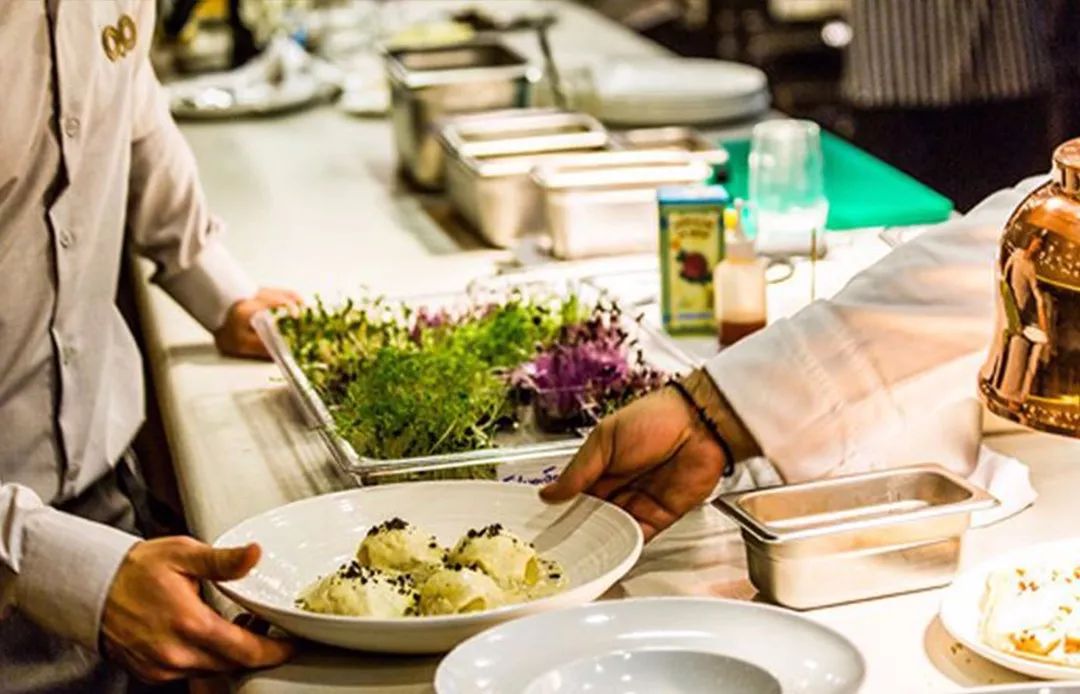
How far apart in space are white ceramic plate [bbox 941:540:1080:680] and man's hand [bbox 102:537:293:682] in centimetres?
52

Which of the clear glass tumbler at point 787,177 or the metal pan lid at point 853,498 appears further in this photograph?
the clear glass tumbler at point 787,177

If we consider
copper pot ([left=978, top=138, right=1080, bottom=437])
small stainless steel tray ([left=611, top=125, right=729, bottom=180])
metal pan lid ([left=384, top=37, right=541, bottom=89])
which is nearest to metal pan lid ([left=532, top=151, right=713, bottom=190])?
small stainless steel tray ([left=611, top=125, right=729, bottom=180])

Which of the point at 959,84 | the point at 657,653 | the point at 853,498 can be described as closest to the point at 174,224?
the point at 853,498

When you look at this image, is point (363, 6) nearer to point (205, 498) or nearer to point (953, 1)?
point (953, 1)

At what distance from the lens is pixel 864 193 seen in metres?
2.97

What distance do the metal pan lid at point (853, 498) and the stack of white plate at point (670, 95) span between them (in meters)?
1.95

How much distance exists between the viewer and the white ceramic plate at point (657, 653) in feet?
4.54

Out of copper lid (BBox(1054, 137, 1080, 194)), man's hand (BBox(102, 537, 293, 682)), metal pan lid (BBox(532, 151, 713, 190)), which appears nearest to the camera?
copper lid (BBox(1054, 137, 1080, 194))

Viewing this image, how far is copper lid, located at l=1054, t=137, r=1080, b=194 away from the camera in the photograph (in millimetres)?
1064

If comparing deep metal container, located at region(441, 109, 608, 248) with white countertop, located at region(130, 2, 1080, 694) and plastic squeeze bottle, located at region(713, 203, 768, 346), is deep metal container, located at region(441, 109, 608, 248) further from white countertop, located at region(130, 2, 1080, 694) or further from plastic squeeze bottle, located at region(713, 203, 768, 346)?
plastic squeeze bottle, located at region(713, 203, 768, 346)

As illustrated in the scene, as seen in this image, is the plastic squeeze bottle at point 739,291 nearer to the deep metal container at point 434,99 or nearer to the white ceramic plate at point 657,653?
the white ceramic plate at point 657,653

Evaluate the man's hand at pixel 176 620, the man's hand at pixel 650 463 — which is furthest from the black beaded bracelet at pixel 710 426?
the man's hand at pixel 176 620

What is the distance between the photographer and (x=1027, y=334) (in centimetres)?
112

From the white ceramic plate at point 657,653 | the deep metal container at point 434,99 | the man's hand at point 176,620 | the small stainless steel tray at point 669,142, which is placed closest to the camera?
the white ceramic plate at point 657,653
